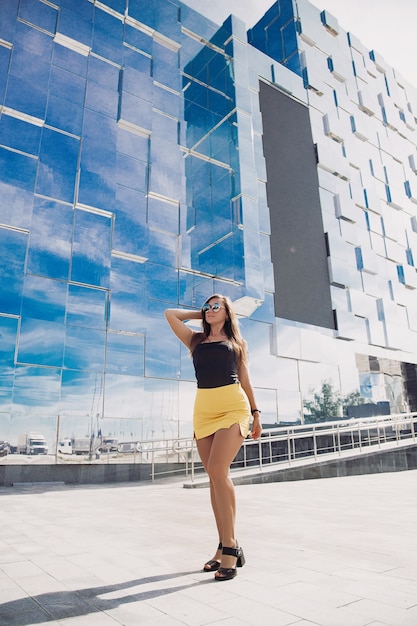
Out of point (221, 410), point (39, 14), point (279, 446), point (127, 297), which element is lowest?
point (279, 446)

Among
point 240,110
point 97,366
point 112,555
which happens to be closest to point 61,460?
point 97,366

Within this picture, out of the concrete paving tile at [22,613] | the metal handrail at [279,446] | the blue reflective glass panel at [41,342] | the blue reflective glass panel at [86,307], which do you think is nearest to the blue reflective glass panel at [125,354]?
the blue reflective glass panel at [86,307]

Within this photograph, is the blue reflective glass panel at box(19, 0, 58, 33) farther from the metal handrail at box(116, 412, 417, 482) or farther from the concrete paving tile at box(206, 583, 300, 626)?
the concrete paving tile at box(206, 583, 300, 626)

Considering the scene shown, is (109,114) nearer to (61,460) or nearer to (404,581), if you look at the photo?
(61,460)

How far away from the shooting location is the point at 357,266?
→ 54.1 feet

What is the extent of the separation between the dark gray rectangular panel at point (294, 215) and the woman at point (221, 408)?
10.7 m

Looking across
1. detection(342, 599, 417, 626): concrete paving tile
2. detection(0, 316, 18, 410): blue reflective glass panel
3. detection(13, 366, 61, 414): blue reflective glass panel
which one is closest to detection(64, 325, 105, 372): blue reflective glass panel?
detection(13, 366, 61, 414): blue reflective glass panel

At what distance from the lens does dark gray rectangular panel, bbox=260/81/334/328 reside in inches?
551

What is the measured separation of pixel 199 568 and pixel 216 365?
43.8 inches

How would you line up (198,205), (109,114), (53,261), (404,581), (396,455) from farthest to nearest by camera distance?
(198,205), (109,114), (396,455), (53,261), (404,581)

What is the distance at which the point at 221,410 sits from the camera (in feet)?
8.16

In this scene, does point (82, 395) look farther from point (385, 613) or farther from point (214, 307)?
point (385, 613)

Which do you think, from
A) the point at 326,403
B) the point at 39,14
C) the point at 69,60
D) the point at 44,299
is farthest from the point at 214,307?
the point at 326,403

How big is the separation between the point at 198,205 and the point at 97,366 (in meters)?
5.90
